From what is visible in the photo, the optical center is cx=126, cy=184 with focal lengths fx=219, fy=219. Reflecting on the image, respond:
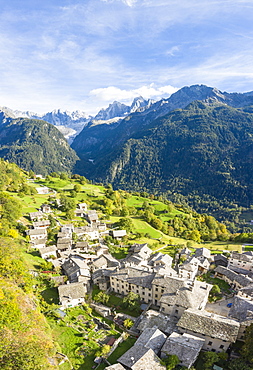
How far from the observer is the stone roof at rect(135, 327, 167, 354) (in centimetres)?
3553

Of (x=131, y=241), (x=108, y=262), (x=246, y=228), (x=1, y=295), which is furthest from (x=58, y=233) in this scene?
(x=246, y=228)

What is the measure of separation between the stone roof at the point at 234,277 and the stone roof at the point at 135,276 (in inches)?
978

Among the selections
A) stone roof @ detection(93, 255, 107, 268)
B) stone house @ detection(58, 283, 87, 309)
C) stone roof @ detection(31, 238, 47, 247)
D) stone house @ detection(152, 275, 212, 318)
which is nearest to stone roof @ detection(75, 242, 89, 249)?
stone roof @ detection(93, 255, 107, 268)

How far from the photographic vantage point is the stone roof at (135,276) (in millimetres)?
52359

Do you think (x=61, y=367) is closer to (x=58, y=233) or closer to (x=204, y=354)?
(x=204, y=354)

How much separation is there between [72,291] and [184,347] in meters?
26.6

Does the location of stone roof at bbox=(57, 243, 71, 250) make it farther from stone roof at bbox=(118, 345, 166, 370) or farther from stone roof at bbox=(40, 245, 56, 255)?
stone roof at bbox=(118, 345, 166, 370)

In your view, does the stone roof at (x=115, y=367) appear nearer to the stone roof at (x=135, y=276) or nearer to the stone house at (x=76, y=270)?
the stone roof at (x=135, y=276)

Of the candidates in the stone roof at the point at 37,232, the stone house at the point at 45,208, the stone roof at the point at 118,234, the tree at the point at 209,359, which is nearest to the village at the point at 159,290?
the stone roof at the point at 37,232

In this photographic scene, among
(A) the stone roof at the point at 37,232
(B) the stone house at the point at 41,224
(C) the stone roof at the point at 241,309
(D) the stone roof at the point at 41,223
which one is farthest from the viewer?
(D) the stone roof at the point at 41,223

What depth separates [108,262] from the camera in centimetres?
6656

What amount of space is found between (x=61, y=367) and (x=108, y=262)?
33.1m

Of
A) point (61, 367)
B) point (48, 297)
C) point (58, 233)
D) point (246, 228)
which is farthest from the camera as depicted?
point (246, 228)

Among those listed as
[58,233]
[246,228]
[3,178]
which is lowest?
[246,228]
